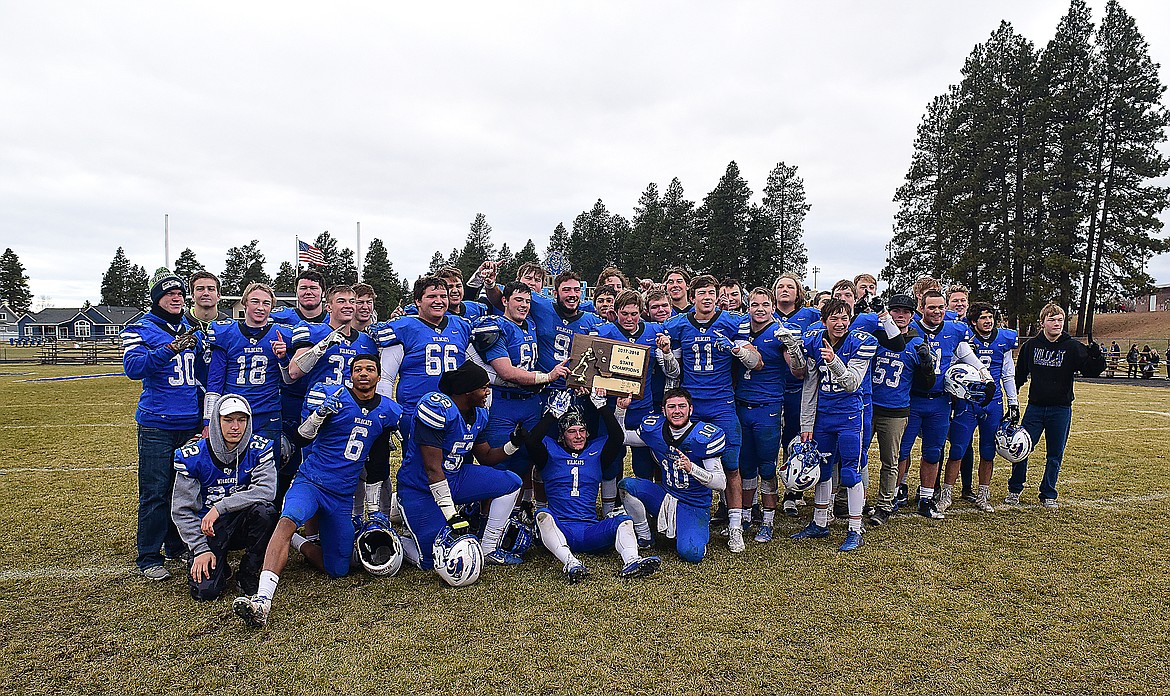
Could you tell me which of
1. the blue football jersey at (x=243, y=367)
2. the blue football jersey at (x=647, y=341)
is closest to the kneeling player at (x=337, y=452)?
the blue football jersey at (x=243, y=367)

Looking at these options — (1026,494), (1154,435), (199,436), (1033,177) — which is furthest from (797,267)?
(199,436)

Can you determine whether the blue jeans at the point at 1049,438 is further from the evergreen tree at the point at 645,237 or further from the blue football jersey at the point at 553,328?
the evergreen tree at the point at 645,237

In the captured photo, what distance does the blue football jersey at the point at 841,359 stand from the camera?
18.3ft

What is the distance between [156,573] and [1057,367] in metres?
8.03

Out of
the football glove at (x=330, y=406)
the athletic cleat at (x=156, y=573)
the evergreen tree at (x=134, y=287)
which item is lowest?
the athletic cleat at (x=156, y=573)

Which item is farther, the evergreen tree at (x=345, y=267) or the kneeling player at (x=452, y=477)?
the evergreen tree at (x=345, y=267)

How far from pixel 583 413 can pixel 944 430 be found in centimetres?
350

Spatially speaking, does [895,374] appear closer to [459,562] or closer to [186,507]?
[459,562]

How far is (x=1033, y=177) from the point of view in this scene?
35.5 metres

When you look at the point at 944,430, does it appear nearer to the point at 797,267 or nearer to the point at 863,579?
the point at 863,579

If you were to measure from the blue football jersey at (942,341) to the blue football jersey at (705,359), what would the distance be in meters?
1.94

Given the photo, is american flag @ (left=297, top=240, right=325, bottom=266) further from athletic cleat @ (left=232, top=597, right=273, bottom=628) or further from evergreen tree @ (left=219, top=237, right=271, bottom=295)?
evergreen tree @ (left=219, top=237, right=271, bottom=295)

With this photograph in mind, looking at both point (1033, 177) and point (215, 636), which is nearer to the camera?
point (215, 636)

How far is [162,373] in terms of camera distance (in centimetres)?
493
